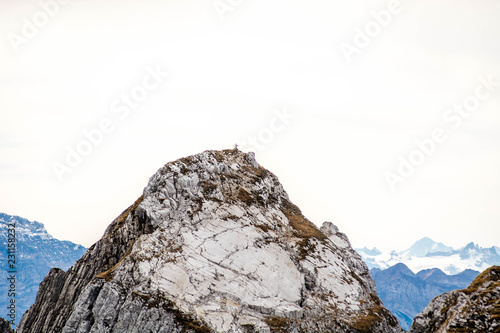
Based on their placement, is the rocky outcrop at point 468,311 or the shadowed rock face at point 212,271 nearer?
the rocky outcrop at point 468,311

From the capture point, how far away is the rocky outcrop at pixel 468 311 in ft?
300

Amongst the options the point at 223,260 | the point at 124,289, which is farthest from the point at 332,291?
the point at 124,289

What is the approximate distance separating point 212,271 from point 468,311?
58.7 metres

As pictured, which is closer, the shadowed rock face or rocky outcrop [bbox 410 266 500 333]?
rocky outcrop [bbox 410 266 500 333]

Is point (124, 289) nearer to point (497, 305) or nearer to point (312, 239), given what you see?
point (312, 239)

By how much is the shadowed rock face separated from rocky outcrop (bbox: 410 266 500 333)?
3307 centimetres

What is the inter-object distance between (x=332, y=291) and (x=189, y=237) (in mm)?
36720

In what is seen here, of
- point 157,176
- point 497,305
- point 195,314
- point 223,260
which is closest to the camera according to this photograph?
point 497,305

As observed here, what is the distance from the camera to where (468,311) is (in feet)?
310

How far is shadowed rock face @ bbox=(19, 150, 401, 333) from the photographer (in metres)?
125

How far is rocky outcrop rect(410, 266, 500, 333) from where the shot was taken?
300ft

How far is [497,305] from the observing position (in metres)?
92.4

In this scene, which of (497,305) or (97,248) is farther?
(97,248)

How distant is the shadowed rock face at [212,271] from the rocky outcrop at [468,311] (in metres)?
33.1
